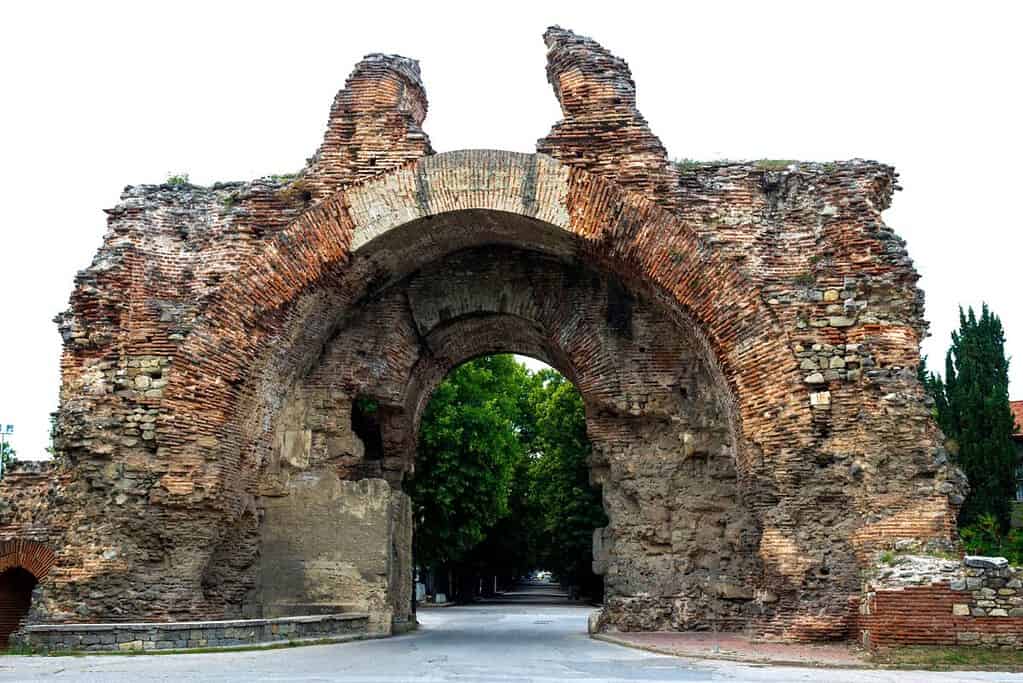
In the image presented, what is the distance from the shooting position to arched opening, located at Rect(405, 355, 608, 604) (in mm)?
25125

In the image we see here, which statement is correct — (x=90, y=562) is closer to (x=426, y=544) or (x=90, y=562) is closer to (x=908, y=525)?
(x=908, y=525)

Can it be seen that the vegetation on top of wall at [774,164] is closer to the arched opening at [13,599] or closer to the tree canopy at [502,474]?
the arched opening at [13,599]

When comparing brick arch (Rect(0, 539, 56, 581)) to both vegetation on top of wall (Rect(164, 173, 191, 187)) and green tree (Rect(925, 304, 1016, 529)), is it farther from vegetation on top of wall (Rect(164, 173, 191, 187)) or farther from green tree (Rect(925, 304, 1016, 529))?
green tree (Rect(925, 304, 1016, 529))

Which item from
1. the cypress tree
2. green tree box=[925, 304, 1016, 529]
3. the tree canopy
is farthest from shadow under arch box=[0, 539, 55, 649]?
the cypress tree

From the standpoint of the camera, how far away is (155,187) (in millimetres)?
12781

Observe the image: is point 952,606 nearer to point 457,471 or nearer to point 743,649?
point 743,649

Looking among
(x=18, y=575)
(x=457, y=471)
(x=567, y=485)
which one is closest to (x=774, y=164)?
(x=18, y=575)

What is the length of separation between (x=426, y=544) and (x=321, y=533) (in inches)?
494

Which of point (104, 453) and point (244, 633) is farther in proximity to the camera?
point (104, 453)

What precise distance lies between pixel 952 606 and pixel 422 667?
479cm

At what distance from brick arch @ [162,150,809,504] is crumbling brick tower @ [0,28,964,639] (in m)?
0.03

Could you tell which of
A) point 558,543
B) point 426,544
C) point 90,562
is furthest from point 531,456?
point 90,562

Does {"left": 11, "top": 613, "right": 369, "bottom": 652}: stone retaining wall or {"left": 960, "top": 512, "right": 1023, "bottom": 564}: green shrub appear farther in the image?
{"left": 960, "top": 512, "right": 1023, "bottom": 564}: green shrub

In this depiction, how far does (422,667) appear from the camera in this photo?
8.77 meters
